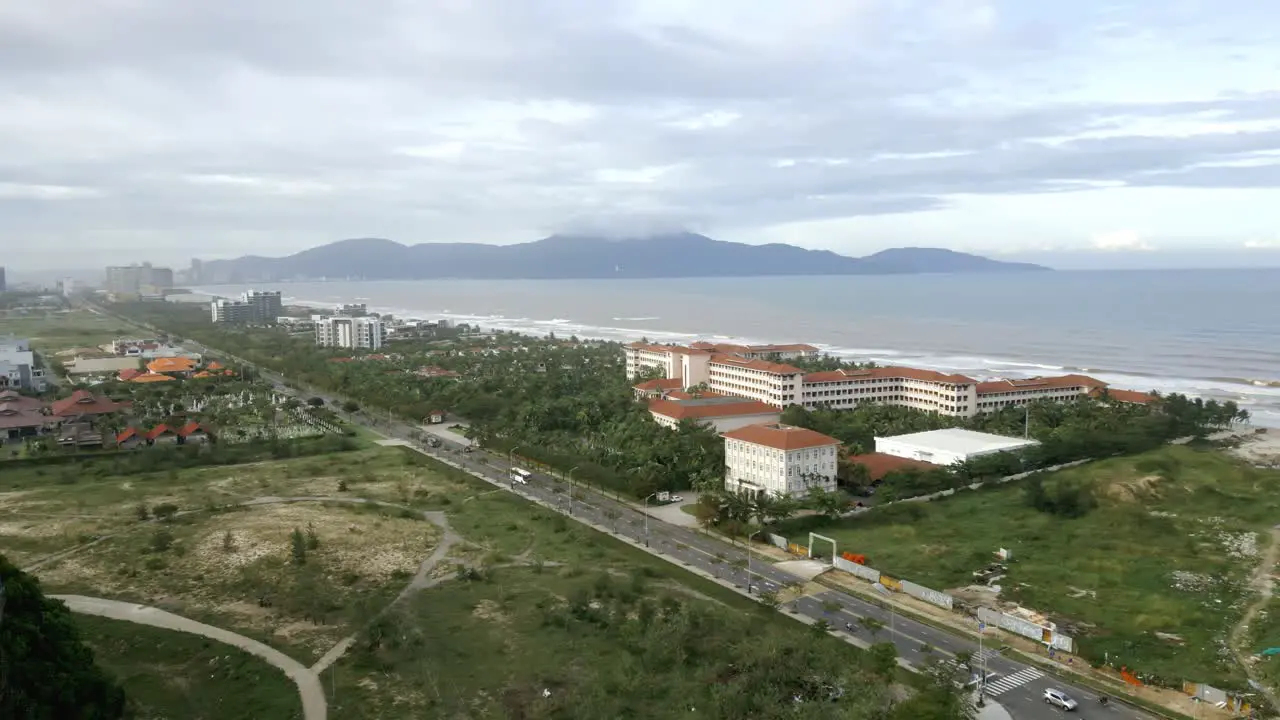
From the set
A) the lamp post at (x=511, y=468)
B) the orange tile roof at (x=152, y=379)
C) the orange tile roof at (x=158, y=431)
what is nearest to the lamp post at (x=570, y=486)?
the lamp post at (x=511, y=468)

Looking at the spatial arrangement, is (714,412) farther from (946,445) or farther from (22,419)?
(22,419)

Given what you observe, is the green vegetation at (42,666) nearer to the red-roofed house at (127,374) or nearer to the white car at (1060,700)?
the white car at (1060,700)

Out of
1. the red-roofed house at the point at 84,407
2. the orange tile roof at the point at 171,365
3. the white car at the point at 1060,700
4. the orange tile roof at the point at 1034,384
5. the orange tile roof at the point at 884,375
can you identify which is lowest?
the white car at the point at 1060,700

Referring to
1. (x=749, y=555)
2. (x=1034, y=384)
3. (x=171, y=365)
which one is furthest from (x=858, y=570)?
(x=171, y=365)

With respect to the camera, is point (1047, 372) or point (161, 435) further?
point (1047, 372)

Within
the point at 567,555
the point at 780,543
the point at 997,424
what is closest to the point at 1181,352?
the point at 997,424

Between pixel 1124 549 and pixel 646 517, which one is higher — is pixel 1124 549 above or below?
above

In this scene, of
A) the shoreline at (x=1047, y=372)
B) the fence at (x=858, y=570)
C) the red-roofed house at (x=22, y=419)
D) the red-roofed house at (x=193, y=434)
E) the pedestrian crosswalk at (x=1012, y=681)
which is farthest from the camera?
the shoreline at (x=1047, y=372)
